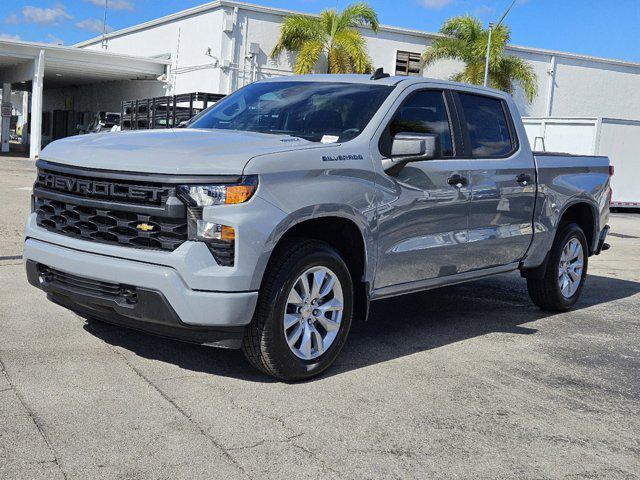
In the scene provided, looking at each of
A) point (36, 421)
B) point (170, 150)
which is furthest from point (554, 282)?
point (36, 421)

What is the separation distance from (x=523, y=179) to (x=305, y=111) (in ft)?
6.84

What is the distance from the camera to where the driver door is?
17.6ft

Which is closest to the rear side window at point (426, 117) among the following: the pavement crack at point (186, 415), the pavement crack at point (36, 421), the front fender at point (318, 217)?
the front fender at point (318, 217)

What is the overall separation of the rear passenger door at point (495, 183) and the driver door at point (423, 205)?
146mm

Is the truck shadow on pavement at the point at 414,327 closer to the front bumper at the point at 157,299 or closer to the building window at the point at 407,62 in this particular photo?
the front bumper at the point at 157,299

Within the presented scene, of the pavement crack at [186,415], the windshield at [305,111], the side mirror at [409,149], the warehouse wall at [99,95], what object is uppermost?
the warehouse wall at [99,95]

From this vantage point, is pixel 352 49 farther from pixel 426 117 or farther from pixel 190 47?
pixel 426 117

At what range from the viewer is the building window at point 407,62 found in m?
35.4

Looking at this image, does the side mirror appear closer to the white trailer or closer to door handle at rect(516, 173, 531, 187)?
door handle at rect(516, 173, 531, 187)

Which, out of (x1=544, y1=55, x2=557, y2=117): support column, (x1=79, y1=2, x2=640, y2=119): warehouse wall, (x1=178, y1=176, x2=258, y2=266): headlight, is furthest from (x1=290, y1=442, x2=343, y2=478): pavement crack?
(x1=544, y1=55, x2=557, y2=117): support column

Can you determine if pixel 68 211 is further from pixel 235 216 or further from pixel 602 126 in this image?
pixel 602 126

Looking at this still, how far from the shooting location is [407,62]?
35.6 metres

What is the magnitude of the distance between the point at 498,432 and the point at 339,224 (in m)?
1.63

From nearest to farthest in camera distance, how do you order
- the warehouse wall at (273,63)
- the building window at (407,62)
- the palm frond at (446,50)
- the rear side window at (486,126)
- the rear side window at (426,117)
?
the rear side window at (426,117), the rear side window at (486,126), the warehouse wall at (273,63), the palm frond at (446,50), the building window at (407,62)
